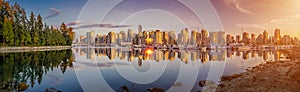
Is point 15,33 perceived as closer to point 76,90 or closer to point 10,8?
point 10,8

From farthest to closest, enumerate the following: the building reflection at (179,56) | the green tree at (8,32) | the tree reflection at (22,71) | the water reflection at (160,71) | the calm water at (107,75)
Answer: the green tree at (8,32)
the building reflection at (179,56)
the water reflection at (160,71)
the calm water at (107,75)
the tree reflection at (22,71)

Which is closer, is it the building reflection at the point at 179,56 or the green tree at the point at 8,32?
the building reflection at the point at 179,56

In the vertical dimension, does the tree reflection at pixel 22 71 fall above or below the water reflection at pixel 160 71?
above

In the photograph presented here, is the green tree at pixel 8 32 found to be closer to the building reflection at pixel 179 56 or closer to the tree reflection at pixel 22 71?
the building reflection at pixel 179 56

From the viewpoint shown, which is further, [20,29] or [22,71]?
[20,29]

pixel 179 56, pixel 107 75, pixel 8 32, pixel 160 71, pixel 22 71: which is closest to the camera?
pixel 107 75

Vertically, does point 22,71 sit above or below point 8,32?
below

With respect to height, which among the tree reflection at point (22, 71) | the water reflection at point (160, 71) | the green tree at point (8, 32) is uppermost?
the green tree at point (8, 32)

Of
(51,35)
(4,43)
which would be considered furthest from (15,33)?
(51,35)

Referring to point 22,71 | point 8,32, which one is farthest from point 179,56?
point 8,32

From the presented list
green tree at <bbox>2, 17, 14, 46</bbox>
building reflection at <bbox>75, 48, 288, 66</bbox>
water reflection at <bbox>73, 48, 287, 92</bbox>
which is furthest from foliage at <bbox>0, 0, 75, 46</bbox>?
water reflection at <bbox>73, 48, 287, 92</bbox>

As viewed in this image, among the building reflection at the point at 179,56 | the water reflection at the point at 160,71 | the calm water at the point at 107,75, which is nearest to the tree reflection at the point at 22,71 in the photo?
the calm water at the point at 107,75

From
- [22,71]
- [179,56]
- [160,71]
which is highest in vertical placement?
[22,71]

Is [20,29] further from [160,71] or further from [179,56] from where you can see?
[160,71]
